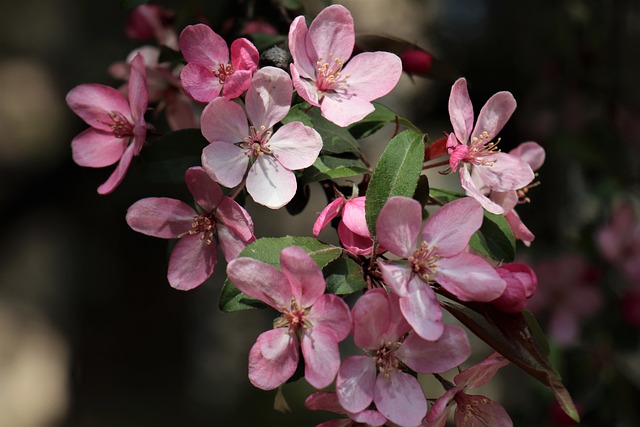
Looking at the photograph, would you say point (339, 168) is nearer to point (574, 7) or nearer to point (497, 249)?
point (497, 249)

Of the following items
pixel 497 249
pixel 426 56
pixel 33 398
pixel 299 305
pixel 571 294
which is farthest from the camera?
pixel 33 398

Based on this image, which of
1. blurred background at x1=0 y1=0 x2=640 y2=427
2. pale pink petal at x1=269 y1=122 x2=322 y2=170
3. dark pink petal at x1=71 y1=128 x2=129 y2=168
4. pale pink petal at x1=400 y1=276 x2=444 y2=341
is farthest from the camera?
blurred background at x1=0 y1=0 x2=640 y2=427

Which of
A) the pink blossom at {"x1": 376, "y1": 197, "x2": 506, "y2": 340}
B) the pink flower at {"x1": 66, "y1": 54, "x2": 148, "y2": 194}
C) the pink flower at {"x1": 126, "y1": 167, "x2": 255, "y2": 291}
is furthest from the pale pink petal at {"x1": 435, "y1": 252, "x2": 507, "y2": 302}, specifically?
the pink flower at {"x1": 66, "y1": 54, "x2": 148, "y2": 194}

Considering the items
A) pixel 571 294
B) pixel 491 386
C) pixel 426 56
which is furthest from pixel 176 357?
pixel 426 56

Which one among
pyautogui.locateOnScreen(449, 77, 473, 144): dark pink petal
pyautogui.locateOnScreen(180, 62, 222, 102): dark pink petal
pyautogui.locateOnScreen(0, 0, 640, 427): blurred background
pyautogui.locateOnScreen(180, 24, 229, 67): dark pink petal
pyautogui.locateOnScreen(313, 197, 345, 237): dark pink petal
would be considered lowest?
pyautogui.locateOnScreen(0, 0, 640, 427): blurred background

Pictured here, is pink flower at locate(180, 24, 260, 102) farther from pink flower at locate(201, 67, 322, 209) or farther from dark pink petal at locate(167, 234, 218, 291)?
dark pink petal at locate(167, 234, 218, 291)

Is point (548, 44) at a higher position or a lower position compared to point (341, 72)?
lower

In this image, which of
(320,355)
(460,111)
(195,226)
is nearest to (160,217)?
(195,226)

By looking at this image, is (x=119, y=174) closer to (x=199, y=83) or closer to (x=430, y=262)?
(x=199, y=83)
